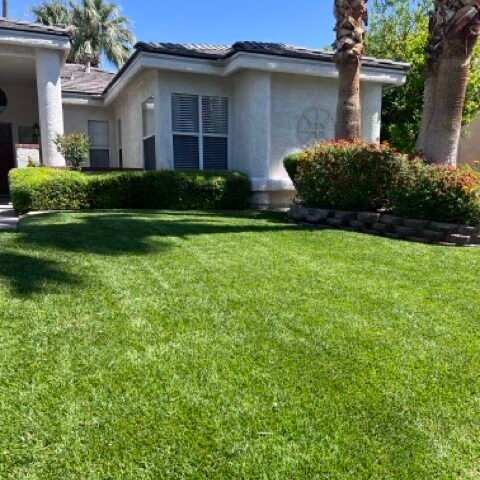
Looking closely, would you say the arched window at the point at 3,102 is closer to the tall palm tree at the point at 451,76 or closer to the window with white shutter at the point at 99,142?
the window with white shutter at the point at 99,142

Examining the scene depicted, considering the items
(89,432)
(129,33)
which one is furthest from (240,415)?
(129,33)

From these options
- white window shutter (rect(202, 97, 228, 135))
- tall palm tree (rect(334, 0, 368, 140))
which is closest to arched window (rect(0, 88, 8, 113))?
white window shutter (rect(202, 97, 228, 135))

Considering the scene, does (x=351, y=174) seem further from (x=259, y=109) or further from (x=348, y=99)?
(x=259, y=109)

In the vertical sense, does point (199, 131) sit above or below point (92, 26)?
below

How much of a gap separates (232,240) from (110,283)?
2590 millimetres

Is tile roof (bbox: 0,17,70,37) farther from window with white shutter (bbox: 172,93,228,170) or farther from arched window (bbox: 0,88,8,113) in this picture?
arched window (bbox: 0,88,8,113)

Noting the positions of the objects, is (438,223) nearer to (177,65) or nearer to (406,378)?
(406,378)

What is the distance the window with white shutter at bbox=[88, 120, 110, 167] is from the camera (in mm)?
16828

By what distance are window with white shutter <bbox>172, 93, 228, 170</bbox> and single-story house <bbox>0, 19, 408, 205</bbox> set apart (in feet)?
0.09

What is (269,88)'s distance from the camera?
39.6 ft

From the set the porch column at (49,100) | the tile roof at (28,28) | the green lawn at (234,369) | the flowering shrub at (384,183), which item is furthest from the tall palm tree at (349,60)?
the porch column at (49,100)

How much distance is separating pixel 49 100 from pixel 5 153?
4.97 metres

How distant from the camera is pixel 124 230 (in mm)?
6801

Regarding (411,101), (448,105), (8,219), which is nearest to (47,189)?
(8,219)
